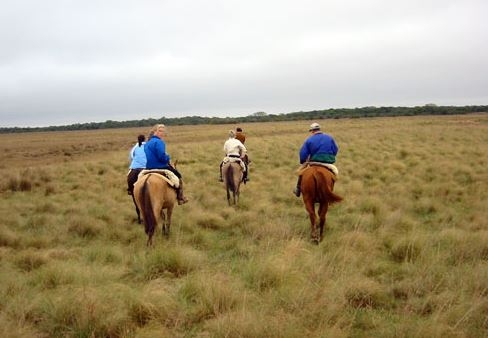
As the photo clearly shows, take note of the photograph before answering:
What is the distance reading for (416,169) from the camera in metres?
17.6

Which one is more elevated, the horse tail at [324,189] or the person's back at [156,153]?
the person's back at [156,153]

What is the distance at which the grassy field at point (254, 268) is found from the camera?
15.7ft

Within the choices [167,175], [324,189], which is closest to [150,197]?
[167,175]

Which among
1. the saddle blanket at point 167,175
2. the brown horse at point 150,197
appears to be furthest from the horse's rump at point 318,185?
the brown horse at point 150,197

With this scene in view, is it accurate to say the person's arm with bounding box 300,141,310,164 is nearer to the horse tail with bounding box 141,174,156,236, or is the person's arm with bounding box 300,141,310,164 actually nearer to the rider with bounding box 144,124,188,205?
the rider with bounding box 144,124,188,205

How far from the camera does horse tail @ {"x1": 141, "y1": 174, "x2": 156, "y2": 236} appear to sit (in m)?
8.32

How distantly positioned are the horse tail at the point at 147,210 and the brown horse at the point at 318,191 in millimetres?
3133

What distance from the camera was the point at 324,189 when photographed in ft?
28.8

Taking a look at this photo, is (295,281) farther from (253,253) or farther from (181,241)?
(181,241)

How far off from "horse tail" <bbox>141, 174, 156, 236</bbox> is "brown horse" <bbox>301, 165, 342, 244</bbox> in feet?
10.3

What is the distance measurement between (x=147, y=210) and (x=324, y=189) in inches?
139

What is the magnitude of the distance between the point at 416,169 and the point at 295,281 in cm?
1342

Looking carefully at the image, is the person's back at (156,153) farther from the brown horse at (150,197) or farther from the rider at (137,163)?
the rider at (137,163)

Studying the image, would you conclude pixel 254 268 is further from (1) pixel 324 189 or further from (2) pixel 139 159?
(2) pixel 139 159
